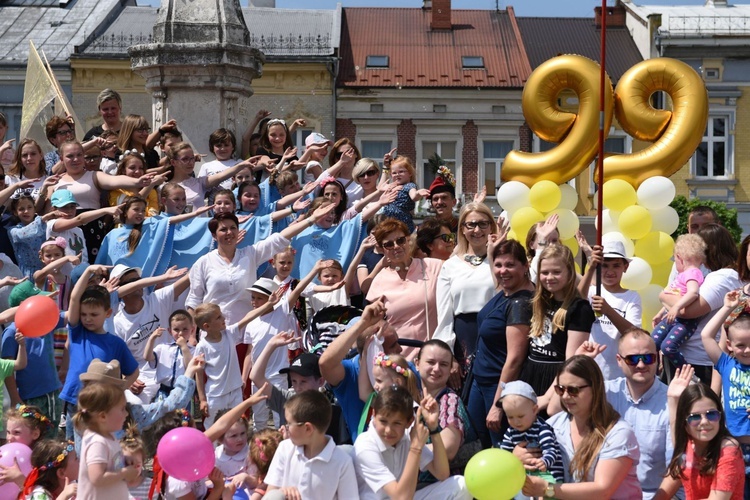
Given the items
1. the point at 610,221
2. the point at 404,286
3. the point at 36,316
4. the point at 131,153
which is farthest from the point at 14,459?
the point at 610,221

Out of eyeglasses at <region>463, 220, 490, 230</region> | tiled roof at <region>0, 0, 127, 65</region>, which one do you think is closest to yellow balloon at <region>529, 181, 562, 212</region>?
eyeglasses at <region>463, 220, 490, 230</region>

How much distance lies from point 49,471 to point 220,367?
1804mm

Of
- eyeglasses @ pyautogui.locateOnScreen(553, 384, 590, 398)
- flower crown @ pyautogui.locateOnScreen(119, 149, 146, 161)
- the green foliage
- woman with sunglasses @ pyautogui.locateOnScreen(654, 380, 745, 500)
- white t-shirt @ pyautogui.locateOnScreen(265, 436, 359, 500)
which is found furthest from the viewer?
the green foliage

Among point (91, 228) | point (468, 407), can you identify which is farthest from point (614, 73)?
point (468, 407)

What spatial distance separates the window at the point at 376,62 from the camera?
124 ft

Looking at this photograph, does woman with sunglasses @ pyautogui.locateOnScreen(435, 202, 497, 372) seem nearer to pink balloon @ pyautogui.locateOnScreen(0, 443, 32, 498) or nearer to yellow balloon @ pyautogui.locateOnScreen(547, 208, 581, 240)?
yellow balloon @ pyautogui.locateOnScreen(547, 208, 581, 240)

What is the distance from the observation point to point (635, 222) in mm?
10258

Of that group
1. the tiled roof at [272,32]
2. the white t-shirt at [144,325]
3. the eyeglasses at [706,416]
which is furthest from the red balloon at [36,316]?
the tiled roof at [272,32]

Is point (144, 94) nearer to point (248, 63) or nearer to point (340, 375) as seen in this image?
point (248, 63)

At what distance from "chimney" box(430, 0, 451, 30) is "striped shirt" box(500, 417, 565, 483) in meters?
33.4

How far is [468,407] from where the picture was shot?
7.86m

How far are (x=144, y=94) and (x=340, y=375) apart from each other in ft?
99.3

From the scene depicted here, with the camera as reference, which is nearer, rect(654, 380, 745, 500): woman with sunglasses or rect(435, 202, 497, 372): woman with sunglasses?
rect(654, 380, 745, 500): woman with sunglasses

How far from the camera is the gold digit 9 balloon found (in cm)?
1098
